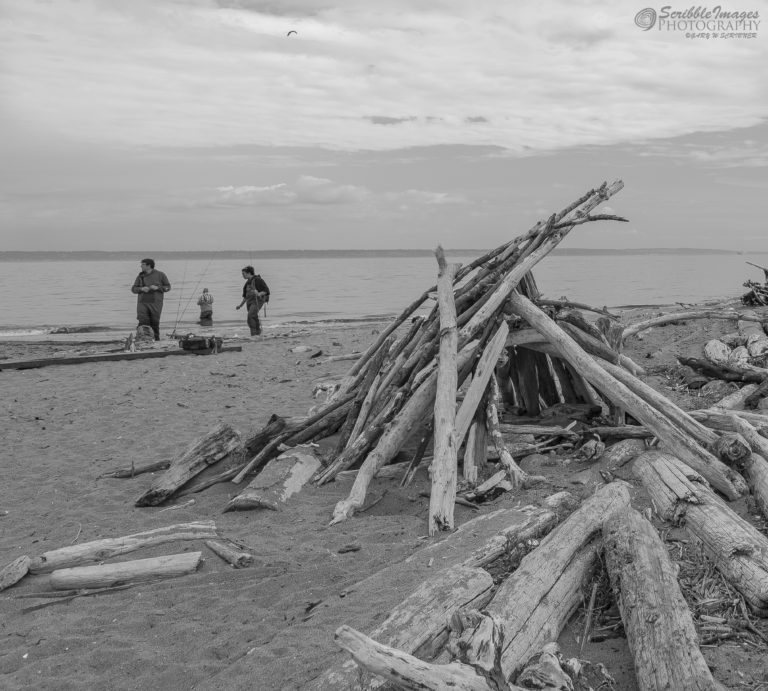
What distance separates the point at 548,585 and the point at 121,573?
2.71m

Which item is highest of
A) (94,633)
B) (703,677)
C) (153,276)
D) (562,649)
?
(153,276)

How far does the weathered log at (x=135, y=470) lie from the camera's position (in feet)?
23.4

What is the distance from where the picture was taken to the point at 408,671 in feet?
7.56

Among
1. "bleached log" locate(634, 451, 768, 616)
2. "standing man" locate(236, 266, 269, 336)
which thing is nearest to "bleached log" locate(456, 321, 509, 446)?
"bleached log" locate(634, 451, 768, 616)

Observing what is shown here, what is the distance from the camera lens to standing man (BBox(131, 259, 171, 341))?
15.1 metres

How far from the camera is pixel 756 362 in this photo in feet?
28.9

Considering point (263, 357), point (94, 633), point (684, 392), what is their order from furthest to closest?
point (263, 357)
point (684, 392)
point (94, 633)

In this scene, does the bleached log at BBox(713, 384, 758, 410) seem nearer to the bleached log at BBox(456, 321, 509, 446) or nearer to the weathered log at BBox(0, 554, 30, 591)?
the bleached log at BBox(456, 321, 509, 446)

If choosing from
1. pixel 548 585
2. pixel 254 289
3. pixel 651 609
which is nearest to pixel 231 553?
pixel 548 585

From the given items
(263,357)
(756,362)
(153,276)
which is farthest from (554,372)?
(153,276)

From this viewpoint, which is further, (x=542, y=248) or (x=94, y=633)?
(x=542, y=248)

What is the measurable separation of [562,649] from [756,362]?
6.77 meters

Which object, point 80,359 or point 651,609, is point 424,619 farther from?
point 80,359

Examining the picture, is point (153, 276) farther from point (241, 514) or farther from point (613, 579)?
point (613, 579)
